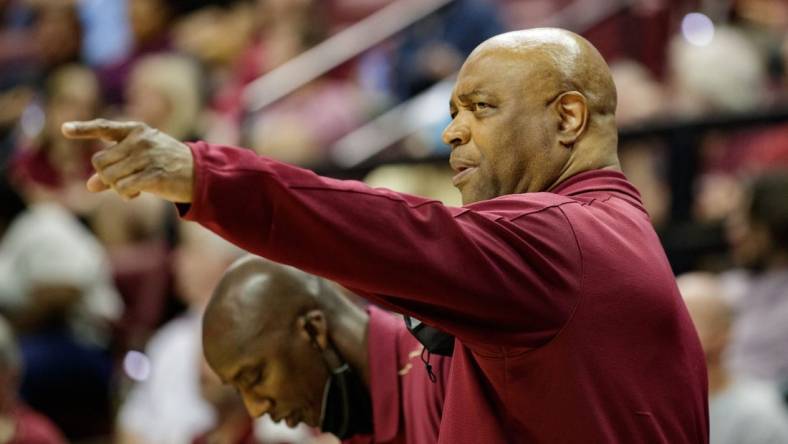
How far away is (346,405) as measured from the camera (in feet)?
9.92

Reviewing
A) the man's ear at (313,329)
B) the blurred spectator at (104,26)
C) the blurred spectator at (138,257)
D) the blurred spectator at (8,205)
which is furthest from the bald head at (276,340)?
the blurred spectator at (104,26)

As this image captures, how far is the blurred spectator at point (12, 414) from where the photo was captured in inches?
201

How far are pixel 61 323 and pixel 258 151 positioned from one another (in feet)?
4.05

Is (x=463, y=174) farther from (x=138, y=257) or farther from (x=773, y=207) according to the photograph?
(x=138, y=257)

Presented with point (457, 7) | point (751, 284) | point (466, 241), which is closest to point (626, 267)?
point (466, 241)

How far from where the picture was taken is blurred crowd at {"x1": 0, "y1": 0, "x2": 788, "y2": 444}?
4.99m

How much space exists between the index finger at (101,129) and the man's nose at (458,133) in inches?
25.8

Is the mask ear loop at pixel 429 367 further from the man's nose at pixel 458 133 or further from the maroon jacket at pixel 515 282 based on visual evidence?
the man's nose at pixel 458 133

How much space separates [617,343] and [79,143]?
17.9 feet

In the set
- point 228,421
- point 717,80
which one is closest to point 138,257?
point 228,421

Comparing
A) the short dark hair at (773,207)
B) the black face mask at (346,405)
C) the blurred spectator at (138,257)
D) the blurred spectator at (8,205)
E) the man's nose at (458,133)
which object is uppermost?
the man's nose at (458,133)

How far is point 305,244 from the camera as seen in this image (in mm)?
2145

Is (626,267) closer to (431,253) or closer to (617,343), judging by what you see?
(617,343)

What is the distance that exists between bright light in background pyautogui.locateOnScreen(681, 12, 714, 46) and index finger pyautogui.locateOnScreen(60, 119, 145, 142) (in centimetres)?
530
